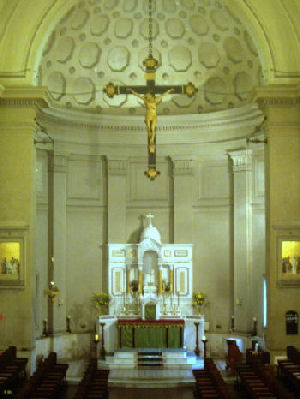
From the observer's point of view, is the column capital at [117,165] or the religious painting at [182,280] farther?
the column capital at [117,165]

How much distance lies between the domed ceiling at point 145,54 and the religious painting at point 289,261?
7.89m

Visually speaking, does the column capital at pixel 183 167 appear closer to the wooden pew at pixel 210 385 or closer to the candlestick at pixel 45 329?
the candlestick at pixel 45 329

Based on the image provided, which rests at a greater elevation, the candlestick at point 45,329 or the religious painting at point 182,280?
the religious painting at point 182,280

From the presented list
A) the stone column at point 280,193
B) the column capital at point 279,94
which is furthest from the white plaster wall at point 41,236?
the column capital at point 279,94

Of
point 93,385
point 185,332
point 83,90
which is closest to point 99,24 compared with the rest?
point 83,90

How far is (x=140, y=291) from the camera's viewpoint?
26.2m

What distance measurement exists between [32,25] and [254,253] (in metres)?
11.1

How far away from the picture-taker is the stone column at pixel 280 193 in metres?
20.8

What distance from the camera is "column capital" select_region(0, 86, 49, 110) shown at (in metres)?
20.9

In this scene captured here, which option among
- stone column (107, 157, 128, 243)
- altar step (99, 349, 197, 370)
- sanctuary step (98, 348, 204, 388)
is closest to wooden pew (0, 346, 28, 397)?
sanctuary step (98, 348, 204, 388)

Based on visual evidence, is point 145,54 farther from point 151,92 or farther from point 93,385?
point 93,385

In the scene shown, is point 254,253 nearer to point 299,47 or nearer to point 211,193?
point 211,193

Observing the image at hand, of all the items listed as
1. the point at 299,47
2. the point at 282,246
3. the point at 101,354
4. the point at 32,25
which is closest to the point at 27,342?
the point at 101,354

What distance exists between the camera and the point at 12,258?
2091cm
